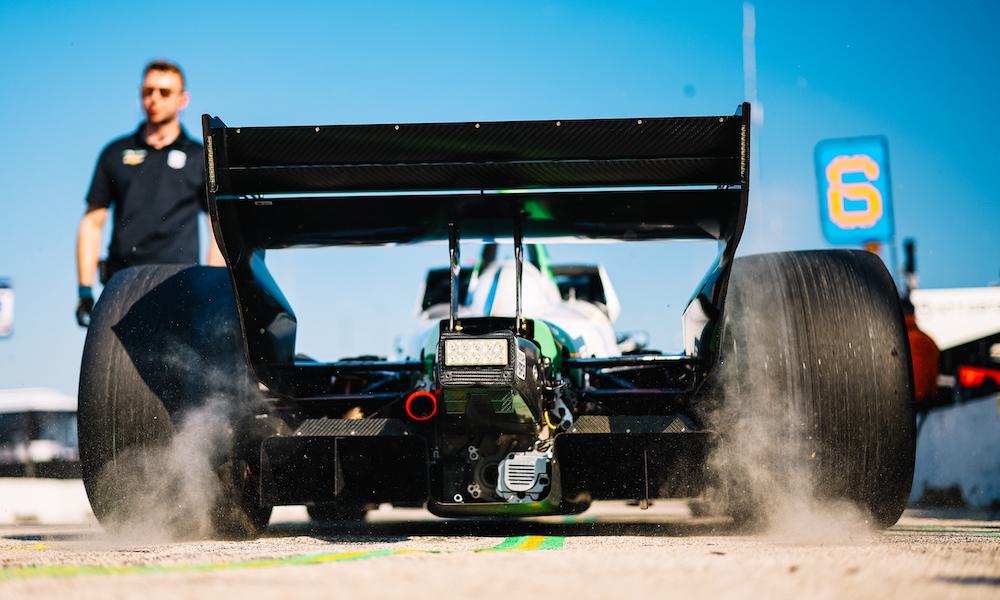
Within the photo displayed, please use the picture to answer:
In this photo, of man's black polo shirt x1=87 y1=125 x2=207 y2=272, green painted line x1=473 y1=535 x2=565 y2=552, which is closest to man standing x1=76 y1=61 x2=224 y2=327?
man's black polo shirt x1=87 y1=125 x2=207 y2=272

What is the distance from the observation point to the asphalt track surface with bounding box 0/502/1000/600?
2377 millimetres

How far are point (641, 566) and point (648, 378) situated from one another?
261 cm

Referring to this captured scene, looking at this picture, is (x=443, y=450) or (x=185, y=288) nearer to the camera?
(x=443, y=450)

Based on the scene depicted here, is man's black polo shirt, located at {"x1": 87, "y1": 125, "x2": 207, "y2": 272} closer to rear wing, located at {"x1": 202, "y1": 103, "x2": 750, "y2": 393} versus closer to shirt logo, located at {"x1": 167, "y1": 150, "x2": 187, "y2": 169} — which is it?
shirt logo, located at {"x1": 167, "y1": 150, "x2": 187, "y2": 169}

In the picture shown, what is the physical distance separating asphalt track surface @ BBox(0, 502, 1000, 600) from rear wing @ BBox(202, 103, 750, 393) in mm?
1046

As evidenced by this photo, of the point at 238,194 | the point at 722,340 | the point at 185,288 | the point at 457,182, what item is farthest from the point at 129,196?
the point at 722,340

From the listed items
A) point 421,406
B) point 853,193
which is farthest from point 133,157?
point 853,193

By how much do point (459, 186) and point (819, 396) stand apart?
170cm

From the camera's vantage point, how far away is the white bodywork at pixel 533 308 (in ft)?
18.2

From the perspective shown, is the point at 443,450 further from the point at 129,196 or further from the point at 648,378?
the point at 129,196

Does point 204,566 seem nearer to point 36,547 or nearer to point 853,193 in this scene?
point 36,547

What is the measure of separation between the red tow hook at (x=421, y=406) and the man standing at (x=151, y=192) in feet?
6.24

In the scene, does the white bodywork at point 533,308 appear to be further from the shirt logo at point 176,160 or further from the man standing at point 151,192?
A: the shirt logo at point 176,160

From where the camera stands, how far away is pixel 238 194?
4.26 m
